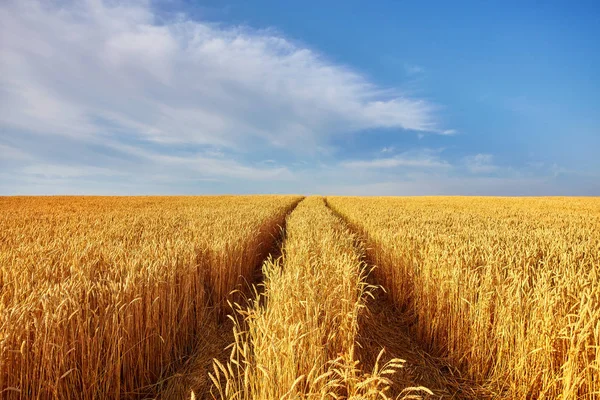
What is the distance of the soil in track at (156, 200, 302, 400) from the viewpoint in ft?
10.5

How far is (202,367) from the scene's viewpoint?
3.67 metres

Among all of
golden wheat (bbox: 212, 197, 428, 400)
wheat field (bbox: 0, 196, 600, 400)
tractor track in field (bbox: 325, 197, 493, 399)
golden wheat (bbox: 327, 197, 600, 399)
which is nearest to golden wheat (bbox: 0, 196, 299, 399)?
wheat field (bbox: 0, 196, 600, 400)

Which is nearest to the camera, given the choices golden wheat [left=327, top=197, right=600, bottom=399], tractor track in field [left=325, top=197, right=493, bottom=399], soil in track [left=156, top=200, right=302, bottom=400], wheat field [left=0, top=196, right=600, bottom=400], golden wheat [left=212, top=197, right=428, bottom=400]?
golden wheat [left=212, top=197, right=428, bottom=400]

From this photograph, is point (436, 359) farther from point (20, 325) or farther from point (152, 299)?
point (20, 325)

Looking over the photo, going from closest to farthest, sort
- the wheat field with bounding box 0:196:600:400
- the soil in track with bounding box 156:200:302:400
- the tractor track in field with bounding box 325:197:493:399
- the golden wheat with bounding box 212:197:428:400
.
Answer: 1. the golden wheat with bounding box 212:197:428:400
2. the wheat field with bounding box 0:196:600:400
3. the soil in track with bounding box 156:200:302:400
4. the tractor track in field with bounding box 325:197:493:399

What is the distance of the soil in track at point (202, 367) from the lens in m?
3.19

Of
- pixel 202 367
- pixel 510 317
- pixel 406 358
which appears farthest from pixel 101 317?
pixel 510 317

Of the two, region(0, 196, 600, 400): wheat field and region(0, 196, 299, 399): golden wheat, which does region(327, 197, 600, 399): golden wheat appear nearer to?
region(0, 196, 600, 400): wheat field

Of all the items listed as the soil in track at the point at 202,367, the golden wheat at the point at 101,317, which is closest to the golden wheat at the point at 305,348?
the soil in track at the point at 202,367

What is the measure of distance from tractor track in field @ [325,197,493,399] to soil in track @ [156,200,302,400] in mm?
1576

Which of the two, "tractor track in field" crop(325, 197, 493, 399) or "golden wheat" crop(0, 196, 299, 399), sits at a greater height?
"golden wheat" crop(0, 196, 299, 399)

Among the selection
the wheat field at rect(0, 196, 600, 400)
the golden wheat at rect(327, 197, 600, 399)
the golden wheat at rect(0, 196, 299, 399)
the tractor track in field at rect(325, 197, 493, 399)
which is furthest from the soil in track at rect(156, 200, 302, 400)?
the golden wheat at rect(327, 197, 600, 399)

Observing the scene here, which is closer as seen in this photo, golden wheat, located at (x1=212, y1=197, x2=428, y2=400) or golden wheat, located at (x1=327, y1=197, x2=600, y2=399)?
golden wheat, located at (x1=212, y1=197, x2=428, y2=400)

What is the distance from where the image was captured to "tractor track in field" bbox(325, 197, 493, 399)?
3396 mm
